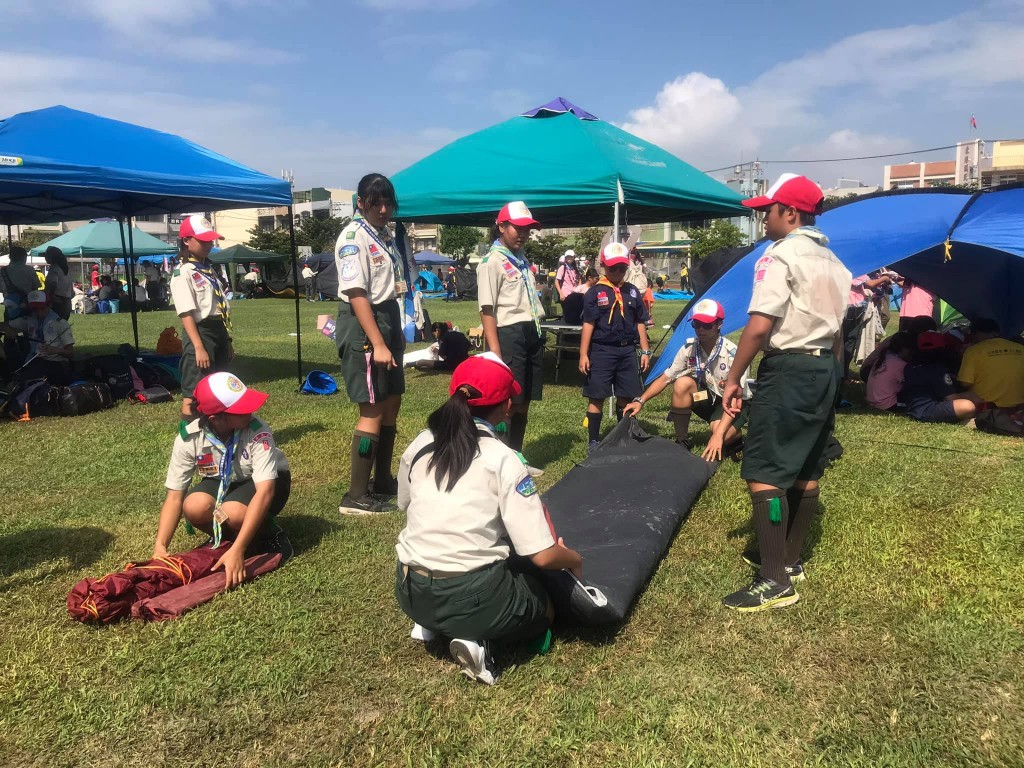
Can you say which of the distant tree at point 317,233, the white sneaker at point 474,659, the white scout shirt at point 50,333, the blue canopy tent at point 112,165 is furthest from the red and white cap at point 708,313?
the distant tree at point 317,233

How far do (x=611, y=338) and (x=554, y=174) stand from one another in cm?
281

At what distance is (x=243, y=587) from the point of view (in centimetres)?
332

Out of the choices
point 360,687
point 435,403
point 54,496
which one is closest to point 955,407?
point 435,403

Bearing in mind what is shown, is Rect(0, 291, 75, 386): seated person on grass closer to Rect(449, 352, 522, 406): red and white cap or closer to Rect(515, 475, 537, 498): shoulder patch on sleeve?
Rect(449, 352, 522, 406): red and white cap

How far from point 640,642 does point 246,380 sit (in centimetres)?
744

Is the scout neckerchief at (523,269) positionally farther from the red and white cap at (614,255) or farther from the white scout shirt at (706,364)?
the white scout shirt at (706,364)

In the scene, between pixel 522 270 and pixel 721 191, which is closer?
pixel 522 270

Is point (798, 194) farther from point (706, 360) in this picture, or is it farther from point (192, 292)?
point (192, 292)

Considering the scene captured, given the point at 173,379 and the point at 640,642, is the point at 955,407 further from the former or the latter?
the point at 173,379

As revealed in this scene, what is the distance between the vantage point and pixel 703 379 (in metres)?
5.49

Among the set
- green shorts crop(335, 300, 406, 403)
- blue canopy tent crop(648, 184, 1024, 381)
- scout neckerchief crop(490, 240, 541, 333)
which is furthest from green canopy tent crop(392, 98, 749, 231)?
green shorts crop(335, 300, 406, 403)

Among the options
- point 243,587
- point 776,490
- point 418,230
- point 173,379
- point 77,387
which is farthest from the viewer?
point 418,230

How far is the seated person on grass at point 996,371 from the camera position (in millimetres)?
6062

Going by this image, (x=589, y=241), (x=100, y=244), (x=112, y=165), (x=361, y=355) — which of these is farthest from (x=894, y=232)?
(x=589, y=241)
